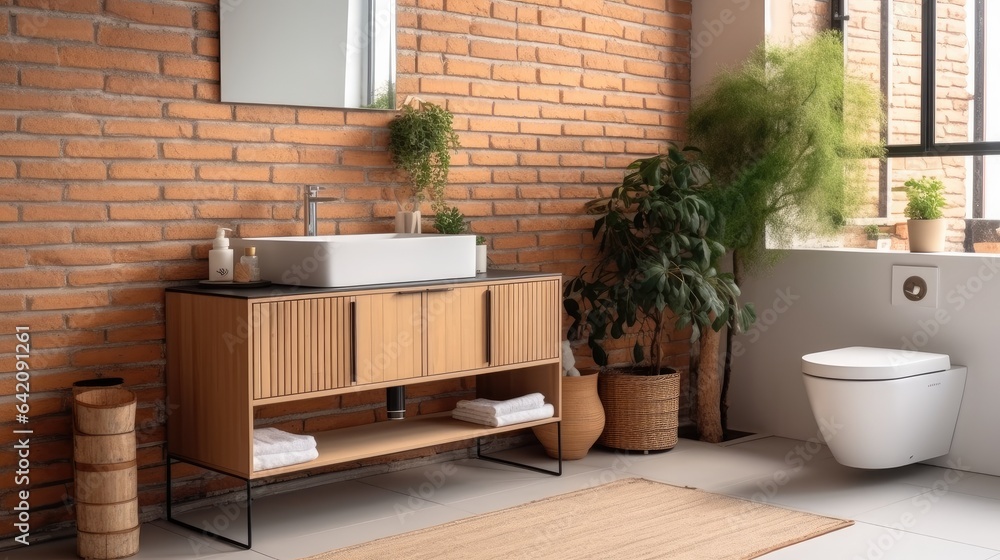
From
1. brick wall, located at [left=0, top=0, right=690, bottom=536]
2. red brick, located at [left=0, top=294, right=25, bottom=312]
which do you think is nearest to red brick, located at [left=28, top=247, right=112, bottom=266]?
brick wall, located at [left=0, top=0, right=690, bottom=536]

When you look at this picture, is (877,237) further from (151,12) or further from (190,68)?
(151,12)

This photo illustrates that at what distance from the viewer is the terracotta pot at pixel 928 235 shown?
13.8 feet

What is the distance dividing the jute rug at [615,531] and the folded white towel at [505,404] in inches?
14.7

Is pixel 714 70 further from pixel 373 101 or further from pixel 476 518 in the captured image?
pixel 476 518

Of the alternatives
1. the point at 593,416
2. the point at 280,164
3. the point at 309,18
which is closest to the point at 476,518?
the point at 593,416

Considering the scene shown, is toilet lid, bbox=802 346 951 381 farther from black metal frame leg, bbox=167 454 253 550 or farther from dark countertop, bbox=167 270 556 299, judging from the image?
black metal frame leg, bbox=167 454 253 550

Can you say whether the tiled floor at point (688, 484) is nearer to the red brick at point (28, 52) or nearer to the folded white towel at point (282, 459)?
the folded white towel at point (282, 459)

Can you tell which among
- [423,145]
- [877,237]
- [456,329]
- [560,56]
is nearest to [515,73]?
[560,56]

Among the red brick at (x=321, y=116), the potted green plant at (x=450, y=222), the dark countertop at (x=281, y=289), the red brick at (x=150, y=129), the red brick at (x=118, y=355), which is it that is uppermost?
the red brick at (x=321, y=116)

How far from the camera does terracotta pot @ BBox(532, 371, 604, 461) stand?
4.20 meters

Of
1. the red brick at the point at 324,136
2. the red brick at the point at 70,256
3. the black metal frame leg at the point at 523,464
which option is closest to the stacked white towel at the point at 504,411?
the black metal frame leg at the point at 523,464

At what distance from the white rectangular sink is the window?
7.35ft

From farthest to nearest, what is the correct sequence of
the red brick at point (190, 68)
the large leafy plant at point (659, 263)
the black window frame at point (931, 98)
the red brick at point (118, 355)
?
the black window frame at point (931, 98), the large leafy plant at point (659, 263), the red brick at point (190, 68), the red brick at point (118, 355)

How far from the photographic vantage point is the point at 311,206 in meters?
3.58
